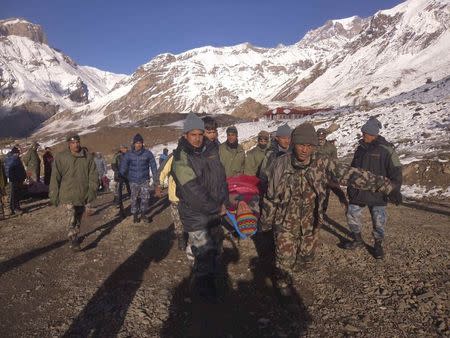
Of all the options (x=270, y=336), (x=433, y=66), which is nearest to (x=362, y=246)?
(x=270, y=336)

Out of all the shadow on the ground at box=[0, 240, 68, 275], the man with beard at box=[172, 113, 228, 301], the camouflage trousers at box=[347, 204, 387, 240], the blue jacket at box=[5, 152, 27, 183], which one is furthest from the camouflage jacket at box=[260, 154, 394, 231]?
the blue jacket at box=[5, 152, 27, 183]

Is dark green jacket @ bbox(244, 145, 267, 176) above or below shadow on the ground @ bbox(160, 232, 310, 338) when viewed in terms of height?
above

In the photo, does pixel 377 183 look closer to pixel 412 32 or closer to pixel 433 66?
pixel 433 66

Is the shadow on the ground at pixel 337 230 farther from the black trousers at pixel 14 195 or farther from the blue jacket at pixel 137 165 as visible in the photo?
the black trousers at pixel 14 195

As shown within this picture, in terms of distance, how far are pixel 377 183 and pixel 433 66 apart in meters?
101

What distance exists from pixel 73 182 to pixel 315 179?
463 centimetres

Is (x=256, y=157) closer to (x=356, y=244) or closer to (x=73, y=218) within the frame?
(x=356, y=244)

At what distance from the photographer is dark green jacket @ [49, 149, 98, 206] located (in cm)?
710

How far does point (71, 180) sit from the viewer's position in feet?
23.6

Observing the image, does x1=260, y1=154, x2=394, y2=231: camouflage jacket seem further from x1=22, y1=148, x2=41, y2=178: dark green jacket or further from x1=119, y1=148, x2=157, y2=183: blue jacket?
x1=22, y1=148, x2=41, y2=178: dark green jacket

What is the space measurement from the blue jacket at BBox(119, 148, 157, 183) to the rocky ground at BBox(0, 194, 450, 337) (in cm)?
149

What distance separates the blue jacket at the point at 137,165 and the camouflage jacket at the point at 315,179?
15.4 ft

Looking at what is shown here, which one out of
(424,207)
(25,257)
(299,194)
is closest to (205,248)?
(299,194)

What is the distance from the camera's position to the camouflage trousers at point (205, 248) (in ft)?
16.3
